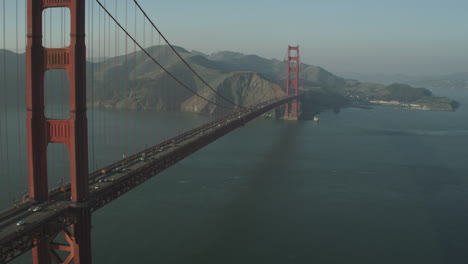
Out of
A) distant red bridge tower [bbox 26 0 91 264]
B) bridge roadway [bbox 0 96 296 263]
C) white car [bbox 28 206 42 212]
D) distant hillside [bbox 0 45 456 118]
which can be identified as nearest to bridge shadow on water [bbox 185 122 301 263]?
bridge roadway [bbox 0 96 296 263]

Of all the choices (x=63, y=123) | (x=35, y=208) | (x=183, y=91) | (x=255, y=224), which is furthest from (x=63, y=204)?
(x=183, y=91)

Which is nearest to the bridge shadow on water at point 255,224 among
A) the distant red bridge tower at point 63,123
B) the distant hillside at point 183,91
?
the distant red bridge tower at point 63,123

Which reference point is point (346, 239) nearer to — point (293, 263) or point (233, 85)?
point (293, 263)

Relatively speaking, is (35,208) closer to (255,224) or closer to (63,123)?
(63,123)

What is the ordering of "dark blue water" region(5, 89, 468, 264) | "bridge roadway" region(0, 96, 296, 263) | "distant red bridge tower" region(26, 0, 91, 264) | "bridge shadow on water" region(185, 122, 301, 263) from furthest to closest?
"dark blue water" region(5, 89, 468, 264) → "bridge shadow on water" region(185, 122, 301, 263) → "distant red bridge tower" region(26, 0, 91, 264) → "bridge roadway" region(0, 96, 296, 263)

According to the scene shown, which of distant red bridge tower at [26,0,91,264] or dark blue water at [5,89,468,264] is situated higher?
distant red bridge tower at [26,0,91,264]

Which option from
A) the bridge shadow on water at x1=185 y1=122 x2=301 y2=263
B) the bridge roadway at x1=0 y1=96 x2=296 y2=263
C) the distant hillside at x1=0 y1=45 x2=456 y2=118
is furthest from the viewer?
the distant hillside at x1=0 y1=45 x2=456 y2=118

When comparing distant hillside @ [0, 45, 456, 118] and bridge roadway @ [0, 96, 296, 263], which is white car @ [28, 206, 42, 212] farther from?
distant hillside @ [0, 45, 456, 118]

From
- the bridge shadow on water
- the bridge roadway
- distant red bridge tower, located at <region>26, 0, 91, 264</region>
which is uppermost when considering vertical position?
distant red bridge tower, located at <region>26, 0, 91, 264</region>
